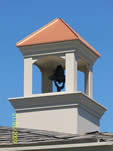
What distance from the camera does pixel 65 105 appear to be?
30406mm

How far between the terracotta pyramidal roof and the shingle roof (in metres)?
7.38

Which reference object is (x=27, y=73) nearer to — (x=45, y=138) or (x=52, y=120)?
(x=52, y=120)

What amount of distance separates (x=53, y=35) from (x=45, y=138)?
8838 millimetres

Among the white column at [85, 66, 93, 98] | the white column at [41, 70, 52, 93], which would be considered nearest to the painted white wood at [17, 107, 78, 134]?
the white column at [41, 70, 52, 93]

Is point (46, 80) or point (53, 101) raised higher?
point (46, 80)

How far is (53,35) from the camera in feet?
103

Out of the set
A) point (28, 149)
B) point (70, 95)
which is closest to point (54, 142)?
point (28, 149)

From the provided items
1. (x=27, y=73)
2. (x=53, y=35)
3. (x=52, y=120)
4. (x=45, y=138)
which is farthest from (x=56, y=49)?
(x=45, y=138)

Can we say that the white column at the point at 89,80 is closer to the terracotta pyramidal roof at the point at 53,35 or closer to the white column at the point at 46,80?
the terracotta pyramidal roof at the point at 53,35

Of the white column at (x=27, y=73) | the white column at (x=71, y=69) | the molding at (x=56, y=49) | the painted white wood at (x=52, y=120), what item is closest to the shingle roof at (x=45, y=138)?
the painted white wood at (x=52, y=120)

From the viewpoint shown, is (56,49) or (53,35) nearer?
(56,49)

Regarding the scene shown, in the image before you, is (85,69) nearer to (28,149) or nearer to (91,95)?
(91,95)

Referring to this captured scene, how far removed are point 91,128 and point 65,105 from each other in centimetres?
192

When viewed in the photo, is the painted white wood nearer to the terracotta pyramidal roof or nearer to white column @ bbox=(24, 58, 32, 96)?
white column @ bbox=(24, 58, 32, 96)
